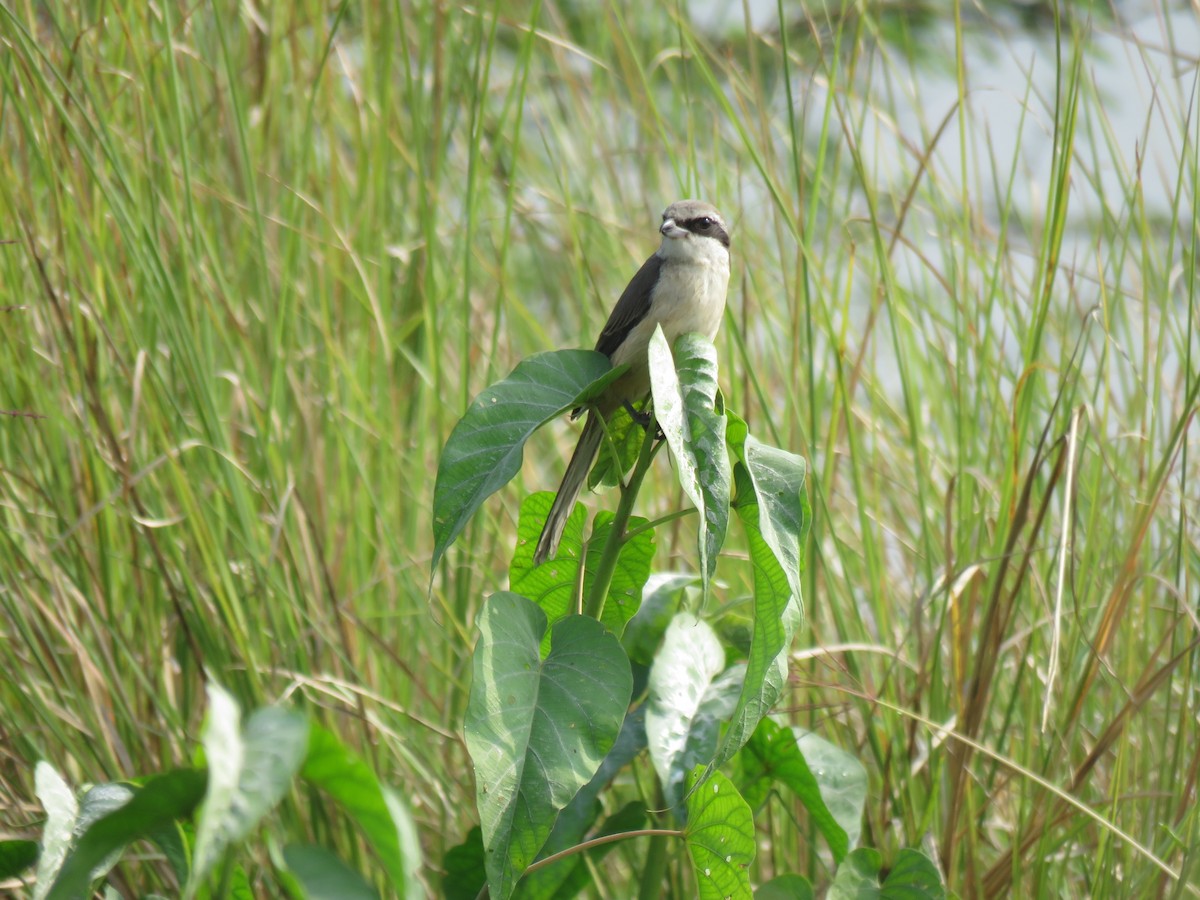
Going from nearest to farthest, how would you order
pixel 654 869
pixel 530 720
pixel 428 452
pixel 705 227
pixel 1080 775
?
pixel 530 720, pixel 654 869, pixel 1080 775, pixel 705 227, pixel 428 452

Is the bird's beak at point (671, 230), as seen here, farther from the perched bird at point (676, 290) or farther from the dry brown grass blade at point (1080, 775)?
the dry brown grass blade at point (1080, 775)

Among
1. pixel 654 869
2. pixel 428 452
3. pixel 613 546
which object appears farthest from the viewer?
pixel 428 452

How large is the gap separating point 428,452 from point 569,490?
1.20 m

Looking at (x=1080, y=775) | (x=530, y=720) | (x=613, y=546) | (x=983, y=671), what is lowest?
(x=1080, y=775)

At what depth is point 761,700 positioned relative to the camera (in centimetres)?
117

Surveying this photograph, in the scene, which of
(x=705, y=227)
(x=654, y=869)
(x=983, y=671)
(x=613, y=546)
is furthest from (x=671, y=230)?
(x=654, y=869)

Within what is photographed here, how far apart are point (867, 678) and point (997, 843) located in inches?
18.0

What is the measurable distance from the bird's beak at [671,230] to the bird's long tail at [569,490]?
0.65m

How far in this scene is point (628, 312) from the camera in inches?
86.5

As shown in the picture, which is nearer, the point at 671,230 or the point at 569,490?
the point at 569,490

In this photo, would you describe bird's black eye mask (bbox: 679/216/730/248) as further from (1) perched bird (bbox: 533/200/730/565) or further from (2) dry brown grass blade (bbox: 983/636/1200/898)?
(2) dry brown grass blade (bbox: 983/636/1200/898)

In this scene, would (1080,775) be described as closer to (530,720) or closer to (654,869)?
(654,869)

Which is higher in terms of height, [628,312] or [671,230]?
[671,230]

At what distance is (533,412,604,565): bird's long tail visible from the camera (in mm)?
1506
